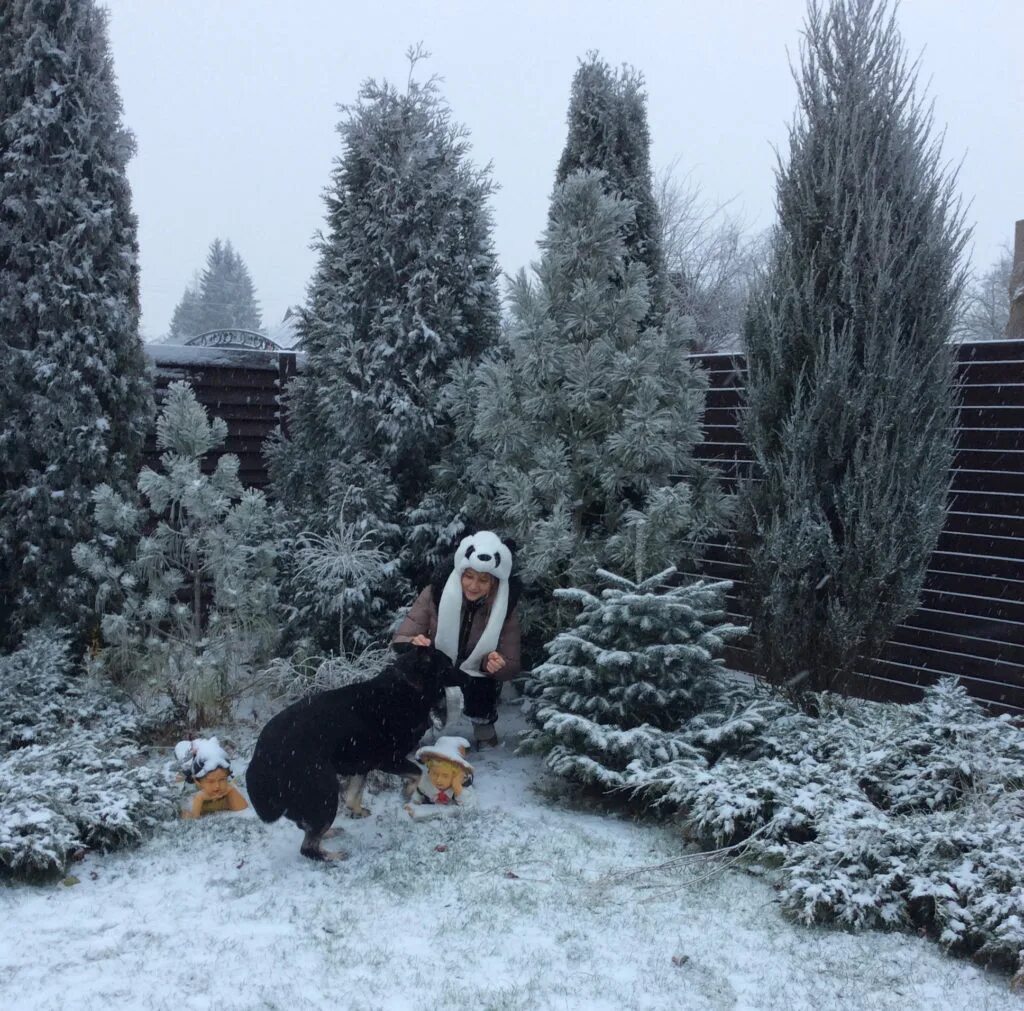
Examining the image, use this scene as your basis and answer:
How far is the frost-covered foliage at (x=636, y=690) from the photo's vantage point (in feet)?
16.4

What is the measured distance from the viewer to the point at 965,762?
4516 mm

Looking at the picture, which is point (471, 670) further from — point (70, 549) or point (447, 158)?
point (447, 158)

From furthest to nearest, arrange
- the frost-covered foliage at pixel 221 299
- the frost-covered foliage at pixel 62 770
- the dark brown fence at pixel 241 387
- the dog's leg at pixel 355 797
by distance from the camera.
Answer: the frost-covered foliage at pixel 221 299
the dark brown fence at pixel 241 387
the dog's leg at pixel 355 797
the frost-covered foliage at pixel 62 770

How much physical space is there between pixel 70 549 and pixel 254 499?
5.03ft

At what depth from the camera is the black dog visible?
4.32m

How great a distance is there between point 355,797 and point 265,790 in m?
0.75

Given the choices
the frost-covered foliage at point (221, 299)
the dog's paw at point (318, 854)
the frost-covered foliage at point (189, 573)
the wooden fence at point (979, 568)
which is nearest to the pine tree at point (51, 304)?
the frost-covered foliage at point (189, 573)

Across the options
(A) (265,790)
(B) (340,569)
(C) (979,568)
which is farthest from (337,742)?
(C) (979,568)

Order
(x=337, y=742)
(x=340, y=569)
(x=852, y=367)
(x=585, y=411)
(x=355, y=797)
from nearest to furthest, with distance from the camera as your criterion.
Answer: (x=337, y=742)
(x=355, y=797)
(x=852, y=367)
(x=585, y=411)
(x=340, y=569)

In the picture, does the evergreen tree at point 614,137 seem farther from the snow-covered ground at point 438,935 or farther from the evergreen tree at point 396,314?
the snow-covered ground at point 438,935

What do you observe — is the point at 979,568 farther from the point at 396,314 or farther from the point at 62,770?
the point at 62,770

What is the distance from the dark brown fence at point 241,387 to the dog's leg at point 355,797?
429 cm

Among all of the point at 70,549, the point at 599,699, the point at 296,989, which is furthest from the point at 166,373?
the point at 296,989

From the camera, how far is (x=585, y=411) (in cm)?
596
